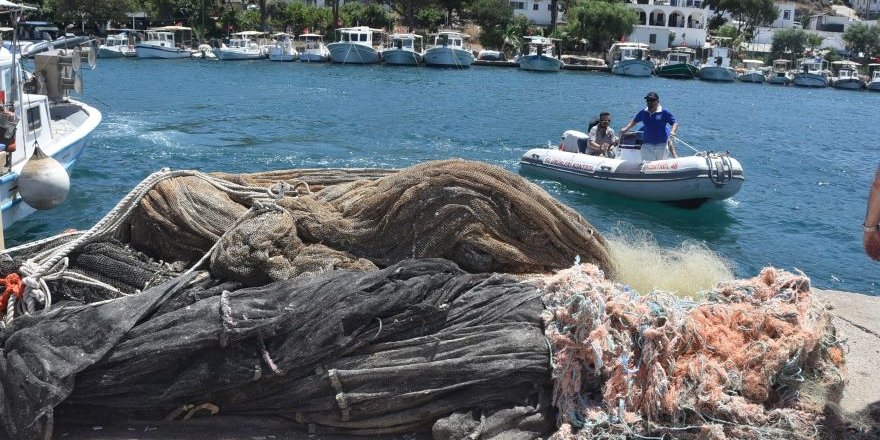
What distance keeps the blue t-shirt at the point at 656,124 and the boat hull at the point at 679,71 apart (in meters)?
52.9

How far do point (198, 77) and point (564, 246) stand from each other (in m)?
47.3

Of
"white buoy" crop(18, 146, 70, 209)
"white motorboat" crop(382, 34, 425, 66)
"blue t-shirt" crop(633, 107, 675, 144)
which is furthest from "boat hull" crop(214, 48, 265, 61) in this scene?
"white buoy" crop(18, 146, 70, 209)

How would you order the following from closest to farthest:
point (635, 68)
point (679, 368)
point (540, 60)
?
point (679, 368)
point (635, 68)
point (540, 60)

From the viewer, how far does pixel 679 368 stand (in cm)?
374

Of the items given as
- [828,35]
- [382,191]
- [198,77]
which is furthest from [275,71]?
[828,35]

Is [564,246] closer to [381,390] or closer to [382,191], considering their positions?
[382,191]

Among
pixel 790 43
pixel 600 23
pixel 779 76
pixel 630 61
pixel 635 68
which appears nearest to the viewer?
pixel 635 68

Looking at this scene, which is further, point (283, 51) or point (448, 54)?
point (283, 51)

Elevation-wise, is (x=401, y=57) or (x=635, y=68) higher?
(x=401, y=57)

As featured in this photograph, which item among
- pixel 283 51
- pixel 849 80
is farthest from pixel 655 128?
pixel 849 80

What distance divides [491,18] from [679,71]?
2297 cm

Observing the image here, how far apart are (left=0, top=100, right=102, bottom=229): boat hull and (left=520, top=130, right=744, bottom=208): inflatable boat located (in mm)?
9866

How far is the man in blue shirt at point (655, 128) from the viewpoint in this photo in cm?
1508

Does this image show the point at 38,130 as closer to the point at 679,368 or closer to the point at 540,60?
the point at 679,368
